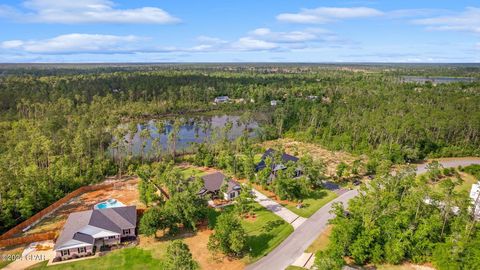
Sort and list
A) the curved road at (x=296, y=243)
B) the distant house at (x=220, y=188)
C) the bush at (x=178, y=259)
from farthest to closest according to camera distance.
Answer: the distant house at (x=220, y=188)
the curved road at (x=296, y=243)
the bush at (x=178, y=259)

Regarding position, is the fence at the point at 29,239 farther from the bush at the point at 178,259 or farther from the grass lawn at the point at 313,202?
the grass lawn at the point at 313,202

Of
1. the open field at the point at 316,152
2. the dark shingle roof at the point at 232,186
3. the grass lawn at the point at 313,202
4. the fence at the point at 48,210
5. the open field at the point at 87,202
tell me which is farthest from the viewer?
the open field at the point at 316,152

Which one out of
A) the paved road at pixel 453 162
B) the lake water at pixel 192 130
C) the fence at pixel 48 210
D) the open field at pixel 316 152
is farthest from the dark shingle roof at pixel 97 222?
the paved road at pixel 453 162

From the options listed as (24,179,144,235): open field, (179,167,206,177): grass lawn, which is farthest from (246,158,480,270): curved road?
(179,167,206,177): grass lawn

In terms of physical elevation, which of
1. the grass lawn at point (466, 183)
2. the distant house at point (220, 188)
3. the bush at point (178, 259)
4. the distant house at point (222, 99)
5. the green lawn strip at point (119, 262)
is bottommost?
the grass lawn at point (466, 183)

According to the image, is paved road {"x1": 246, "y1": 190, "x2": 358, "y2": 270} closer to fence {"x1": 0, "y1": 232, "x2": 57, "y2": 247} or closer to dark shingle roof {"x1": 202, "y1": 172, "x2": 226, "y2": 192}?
dark shingle roof {"x1": 202, "y1": 172, "x2": 226, "y2": 192}

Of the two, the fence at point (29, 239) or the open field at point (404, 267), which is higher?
the fence at point (29, 239)

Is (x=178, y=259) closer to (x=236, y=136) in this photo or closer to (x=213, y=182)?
(x=213, y=182)

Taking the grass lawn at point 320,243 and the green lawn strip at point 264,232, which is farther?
the grass lawn at point 320,243
